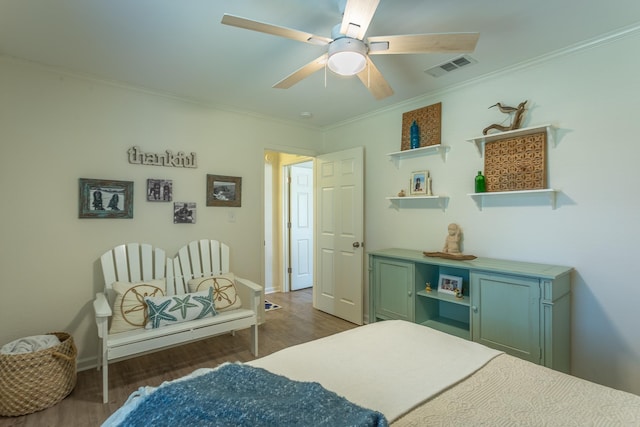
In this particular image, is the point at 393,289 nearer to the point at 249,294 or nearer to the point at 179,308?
the point at 249,294

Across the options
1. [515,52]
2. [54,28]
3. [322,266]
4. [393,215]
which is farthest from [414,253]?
[54,28]

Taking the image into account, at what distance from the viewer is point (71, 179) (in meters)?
2.60

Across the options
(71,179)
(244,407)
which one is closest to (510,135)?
(244,407)

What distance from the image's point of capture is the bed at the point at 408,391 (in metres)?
0.95

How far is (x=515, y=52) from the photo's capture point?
7.41 ft

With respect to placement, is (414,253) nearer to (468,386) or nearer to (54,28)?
(468,386)

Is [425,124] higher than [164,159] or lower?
higher

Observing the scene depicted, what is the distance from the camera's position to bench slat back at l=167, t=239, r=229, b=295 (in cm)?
300

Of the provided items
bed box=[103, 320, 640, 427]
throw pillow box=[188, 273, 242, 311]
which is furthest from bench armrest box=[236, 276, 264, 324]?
bed box=[103, 320, 640, 427]

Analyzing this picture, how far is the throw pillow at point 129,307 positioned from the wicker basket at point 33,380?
1.14ft

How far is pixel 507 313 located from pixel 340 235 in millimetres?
2087

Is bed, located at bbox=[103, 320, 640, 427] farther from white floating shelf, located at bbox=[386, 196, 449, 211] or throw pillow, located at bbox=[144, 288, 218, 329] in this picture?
white floating shelf, located at bbox=[386, 196, 449, 211]

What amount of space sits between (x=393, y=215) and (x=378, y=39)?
210cm

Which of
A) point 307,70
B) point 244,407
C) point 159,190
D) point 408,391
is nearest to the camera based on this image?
point 244,407
